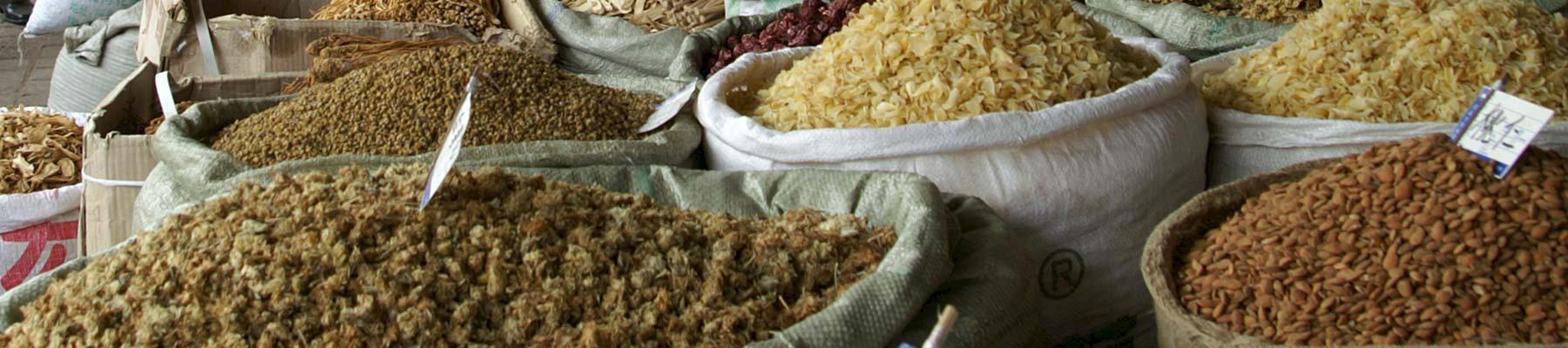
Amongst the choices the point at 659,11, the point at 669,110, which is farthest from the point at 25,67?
the point at 669,110

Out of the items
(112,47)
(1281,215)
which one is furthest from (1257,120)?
(112,47)

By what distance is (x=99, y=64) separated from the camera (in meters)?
2.81

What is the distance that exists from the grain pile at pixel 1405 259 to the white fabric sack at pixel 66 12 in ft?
11.2

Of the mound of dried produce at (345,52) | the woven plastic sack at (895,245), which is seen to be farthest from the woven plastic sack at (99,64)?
the woven plastic sack at (895,245)

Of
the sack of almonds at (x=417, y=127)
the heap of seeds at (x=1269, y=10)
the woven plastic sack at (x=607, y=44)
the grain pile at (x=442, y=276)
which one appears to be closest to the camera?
the grain pile at (x=442, y=276)

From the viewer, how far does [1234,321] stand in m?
1.19

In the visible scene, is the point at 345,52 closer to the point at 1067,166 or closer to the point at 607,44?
the point at 607,44

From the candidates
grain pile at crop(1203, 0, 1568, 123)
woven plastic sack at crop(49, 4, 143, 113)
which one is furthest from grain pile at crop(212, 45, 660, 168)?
woven plastic sack at crop(49, 4, 143, 113)

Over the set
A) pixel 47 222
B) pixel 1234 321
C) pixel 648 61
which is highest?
pixel 1234 321

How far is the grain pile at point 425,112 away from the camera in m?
1.64

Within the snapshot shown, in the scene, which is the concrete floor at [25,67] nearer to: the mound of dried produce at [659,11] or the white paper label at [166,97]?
the mound of dried produce at [659,11]

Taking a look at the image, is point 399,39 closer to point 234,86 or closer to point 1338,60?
point 234,86

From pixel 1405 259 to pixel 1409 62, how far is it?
0.63 m

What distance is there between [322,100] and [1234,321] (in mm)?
1231
